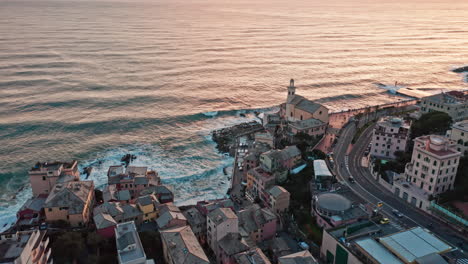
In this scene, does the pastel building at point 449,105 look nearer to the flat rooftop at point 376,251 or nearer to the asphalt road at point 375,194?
the asphalt road at point 375,194

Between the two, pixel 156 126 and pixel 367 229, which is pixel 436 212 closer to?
pixel 367 229

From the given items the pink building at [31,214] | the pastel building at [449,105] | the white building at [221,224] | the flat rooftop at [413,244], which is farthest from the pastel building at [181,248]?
the pastel building at [449,105]

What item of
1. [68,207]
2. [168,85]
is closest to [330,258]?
[68,207]

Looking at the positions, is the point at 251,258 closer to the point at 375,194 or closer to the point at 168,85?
the point at 375,194

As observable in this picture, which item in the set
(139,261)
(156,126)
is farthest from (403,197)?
(156,126)

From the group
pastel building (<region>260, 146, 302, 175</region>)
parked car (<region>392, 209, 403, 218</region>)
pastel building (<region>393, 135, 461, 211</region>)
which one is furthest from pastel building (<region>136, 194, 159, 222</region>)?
pastel building (<region>393, 135, 461, 211</region>)

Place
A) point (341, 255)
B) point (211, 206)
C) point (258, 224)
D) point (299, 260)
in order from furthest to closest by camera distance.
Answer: point (211, 206) < point (258, 224) < point (341, 255) < point (299, 260)

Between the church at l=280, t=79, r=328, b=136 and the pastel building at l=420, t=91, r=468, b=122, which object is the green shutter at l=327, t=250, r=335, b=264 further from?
the pastel building at l=420, t=91, r=468, b=122
